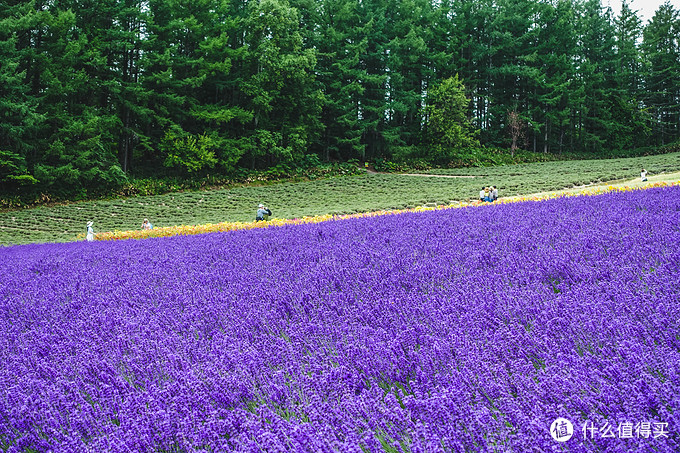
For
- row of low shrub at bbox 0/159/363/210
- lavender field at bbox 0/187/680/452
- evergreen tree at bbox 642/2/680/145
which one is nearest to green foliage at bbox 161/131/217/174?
row of low shrub at bbox 0/159/363/210

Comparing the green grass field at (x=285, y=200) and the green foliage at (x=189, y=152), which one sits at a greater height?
the green foliage at (x=189, y=152)

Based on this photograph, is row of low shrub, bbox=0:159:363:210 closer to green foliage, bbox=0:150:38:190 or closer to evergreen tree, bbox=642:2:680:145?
green foliage, bbox=0:150:38:190

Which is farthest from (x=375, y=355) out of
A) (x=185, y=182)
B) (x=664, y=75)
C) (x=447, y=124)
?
(x=664, y=75)

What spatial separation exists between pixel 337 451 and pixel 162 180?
32357 mm

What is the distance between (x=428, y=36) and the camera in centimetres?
4472

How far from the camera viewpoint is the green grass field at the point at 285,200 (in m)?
20.1

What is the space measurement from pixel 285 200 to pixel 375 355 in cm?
2512

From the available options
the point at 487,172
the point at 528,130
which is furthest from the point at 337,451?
the point at 528,130

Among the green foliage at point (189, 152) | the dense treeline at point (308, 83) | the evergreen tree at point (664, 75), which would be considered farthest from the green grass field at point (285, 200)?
the evergreen tree at point (664, 75)

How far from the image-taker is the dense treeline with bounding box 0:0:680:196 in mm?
27984

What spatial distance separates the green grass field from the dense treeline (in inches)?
145

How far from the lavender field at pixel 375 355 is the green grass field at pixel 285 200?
14.0 m

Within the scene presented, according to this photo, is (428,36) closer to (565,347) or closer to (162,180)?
(162,180)

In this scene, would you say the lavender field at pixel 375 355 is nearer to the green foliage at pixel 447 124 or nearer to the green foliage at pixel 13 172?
the green foliage at pixel 13 172
